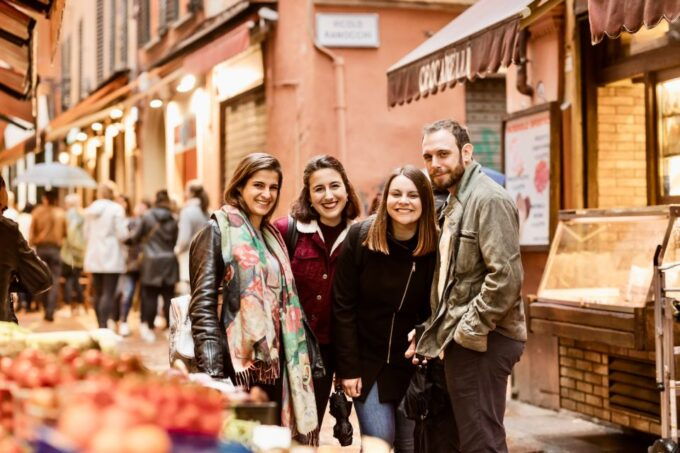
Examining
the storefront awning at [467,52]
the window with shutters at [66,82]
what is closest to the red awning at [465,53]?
the storefront awning at [467,52]

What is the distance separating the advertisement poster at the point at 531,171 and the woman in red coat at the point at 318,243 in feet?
12.4

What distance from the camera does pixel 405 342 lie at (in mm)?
5012

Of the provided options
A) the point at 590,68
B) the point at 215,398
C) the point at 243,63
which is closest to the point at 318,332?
the point at 215,398

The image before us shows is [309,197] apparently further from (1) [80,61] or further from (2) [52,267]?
(1) [80,61]

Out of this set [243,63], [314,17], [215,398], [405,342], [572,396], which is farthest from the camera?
[243,63]

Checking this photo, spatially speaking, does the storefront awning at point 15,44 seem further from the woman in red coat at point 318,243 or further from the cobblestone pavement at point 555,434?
the woman in red coat at point 318,243

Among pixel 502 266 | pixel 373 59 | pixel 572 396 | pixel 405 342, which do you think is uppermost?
pixel 373 59

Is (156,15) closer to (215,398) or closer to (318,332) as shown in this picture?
(318,332)

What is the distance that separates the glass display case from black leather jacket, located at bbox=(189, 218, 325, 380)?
9.55 ft

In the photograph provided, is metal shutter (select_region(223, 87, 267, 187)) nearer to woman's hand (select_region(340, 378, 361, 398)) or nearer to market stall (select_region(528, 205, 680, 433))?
market stall (select_region(528, 205, 680, 433))

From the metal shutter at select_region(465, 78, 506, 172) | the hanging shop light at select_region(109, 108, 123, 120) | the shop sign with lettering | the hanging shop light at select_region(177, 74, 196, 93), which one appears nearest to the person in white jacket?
the hanging shop light at select_region(177, 74, 196, 93)

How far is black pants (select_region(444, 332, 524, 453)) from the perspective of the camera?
4.73 m

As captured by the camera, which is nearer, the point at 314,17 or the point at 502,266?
the point at 502,266

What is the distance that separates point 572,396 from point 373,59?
789 centimetres
